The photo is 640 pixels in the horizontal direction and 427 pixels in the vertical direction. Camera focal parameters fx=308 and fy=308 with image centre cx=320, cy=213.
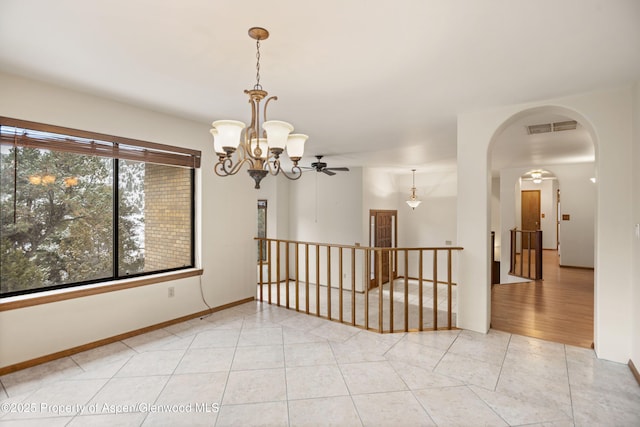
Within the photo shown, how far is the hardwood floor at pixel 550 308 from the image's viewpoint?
3.42 metres

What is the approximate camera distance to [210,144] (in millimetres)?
4012

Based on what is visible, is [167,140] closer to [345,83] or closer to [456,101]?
[345,83]

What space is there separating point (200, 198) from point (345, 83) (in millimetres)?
2307

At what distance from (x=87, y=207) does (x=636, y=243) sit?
495cm

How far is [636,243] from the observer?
254 cm

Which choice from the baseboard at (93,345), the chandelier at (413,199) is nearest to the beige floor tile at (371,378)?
the baseboard at (93,345)

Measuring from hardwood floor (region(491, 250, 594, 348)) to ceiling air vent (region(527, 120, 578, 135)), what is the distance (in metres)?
2.40

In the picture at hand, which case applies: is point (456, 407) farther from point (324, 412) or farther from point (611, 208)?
point (611, 208)

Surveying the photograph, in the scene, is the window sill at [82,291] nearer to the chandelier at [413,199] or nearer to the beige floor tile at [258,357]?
the beige floor tile at [258,357]

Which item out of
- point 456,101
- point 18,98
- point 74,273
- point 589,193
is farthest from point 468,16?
point 589,193

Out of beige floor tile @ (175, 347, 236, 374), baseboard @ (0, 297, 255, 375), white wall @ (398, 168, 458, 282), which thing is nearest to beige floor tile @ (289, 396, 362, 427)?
beige floor tile @ (175, 347, 236, 374)

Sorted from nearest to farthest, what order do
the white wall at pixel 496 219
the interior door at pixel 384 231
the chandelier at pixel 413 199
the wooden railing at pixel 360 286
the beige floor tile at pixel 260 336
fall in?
the beige floor tile at pixel 260 336
the wooden railing at pixel 360 286
the white wall at pixel 496 219
the interior door at pixel 384 231
the chandelier at pixel 413 199

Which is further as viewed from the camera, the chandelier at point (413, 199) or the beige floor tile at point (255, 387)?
the chandelier at point (413, 199)

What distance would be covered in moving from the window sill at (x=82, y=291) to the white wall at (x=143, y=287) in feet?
0.15
